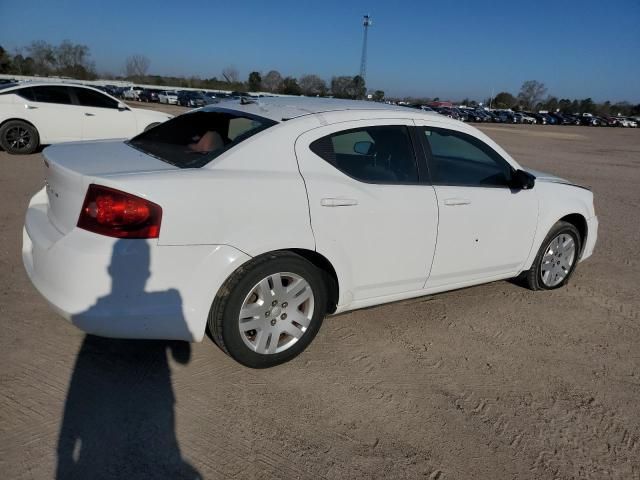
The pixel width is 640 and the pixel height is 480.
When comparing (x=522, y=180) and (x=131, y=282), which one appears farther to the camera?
(x=522, y=180)

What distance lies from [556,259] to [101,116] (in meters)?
9.38

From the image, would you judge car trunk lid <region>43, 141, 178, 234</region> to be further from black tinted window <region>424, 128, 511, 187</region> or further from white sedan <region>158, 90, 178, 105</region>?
white sedan <region>158, 90, 178, 105</region>

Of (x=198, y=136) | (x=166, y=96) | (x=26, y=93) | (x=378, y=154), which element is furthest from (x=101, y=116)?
(x=166, y=96)

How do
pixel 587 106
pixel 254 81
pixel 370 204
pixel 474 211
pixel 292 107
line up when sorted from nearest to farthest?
pixel 370 204
pixel 292 107
pixel 474 211
pixel 254 81
pixel 587 106

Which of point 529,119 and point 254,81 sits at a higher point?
point 254,81

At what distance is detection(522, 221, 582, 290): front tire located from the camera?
4.44m

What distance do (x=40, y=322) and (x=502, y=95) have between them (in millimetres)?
136801

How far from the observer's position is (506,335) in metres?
3.83

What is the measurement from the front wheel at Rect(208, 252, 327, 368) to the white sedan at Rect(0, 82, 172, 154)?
26.6 feet

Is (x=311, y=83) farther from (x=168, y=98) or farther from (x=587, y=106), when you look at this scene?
(x=587, y=106)

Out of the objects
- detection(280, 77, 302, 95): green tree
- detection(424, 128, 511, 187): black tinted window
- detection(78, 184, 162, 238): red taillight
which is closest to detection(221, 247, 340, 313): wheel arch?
detection(78, 184, 162, 238): red taillight

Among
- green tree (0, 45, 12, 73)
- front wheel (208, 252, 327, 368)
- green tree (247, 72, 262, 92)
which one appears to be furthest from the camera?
green tree (247, 72, 262, 92)

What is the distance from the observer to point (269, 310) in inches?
116

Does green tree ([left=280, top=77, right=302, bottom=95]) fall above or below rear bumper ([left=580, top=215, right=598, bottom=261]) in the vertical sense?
above
